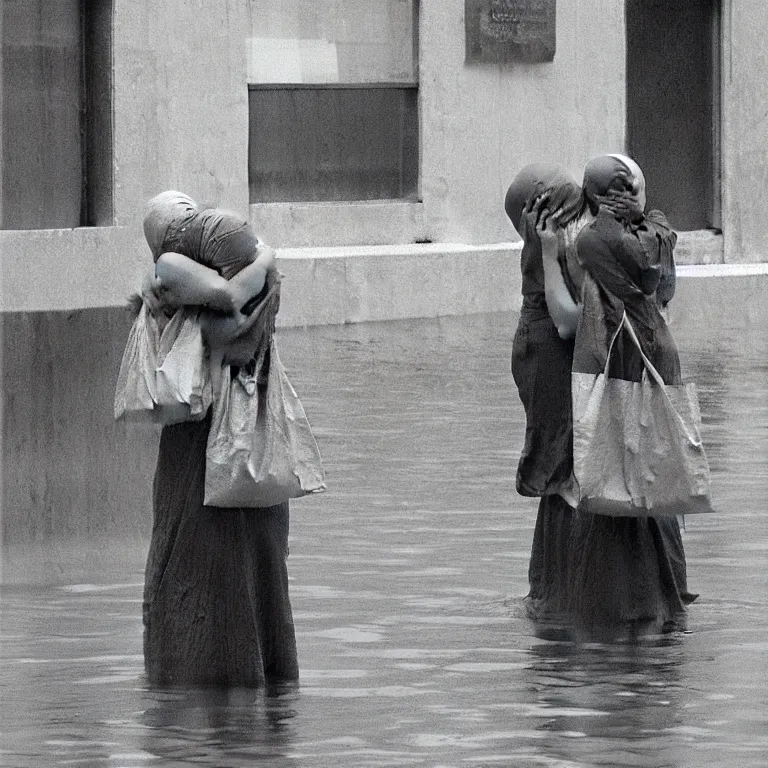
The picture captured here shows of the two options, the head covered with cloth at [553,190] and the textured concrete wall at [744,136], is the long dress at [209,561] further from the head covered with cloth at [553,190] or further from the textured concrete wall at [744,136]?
the textured concrete wall at [744,136]

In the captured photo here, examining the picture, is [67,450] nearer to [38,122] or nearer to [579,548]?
[579,548]

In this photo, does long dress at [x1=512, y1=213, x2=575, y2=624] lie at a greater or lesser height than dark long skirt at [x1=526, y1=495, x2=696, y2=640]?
greater

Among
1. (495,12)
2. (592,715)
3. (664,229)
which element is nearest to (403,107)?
(495,12)

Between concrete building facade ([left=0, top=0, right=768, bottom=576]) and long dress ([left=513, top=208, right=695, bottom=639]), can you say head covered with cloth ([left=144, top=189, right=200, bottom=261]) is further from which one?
concrete building facade ([left=0, top=0, right=768, bottom=576])

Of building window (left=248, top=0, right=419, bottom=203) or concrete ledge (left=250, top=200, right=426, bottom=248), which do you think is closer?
concrete ledge (left=250, top=200, right=426, bottom=248)

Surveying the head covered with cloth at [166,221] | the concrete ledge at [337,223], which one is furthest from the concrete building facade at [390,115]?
the head covered with cloth at [166,221]

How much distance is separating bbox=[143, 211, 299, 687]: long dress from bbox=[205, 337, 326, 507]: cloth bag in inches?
3.5

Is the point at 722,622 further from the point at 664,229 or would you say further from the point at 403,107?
the point at 403,107

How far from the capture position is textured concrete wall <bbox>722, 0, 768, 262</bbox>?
78.0 feet

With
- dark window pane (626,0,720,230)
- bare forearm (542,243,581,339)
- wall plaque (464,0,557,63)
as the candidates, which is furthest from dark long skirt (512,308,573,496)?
dark window pane (626,0,720,230)

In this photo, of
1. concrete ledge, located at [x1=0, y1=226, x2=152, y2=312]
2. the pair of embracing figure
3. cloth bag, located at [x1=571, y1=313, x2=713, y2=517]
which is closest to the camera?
cloth bag, located at [x1=571, y1=313, x2=713, y2=517]

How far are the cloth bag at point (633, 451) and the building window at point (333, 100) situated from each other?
1275cm

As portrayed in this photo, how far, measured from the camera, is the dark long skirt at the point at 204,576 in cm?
691

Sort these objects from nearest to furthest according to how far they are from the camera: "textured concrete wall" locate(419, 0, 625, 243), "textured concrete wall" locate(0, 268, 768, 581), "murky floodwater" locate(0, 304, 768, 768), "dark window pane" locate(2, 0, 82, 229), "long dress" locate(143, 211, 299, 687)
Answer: "murky floodwater" locate(0, 304, 768, 768) → "long dress" locate(143, 211, 299, 687) → "textured concrete wall" locate(0, 268, 768, 581) → "dark window pane" locate(2, 0, 82, 229) → "textured concrete wall" locate(419, 0, 625, 243)
